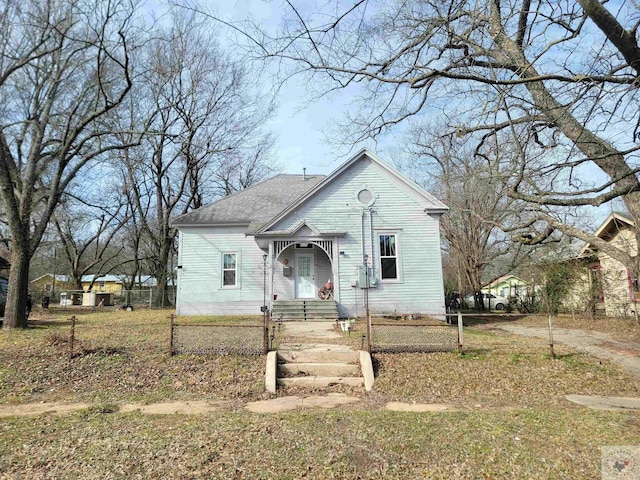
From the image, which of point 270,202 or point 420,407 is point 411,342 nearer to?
point 420,407

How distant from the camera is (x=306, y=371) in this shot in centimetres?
737

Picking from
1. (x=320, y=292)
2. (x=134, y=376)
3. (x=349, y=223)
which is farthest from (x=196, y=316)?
(x=134, y=376)

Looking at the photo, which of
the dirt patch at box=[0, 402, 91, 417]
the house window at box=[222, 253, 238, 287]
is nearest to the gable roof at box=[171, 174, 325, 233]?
the house window at box=[222, 253, 238, 287]

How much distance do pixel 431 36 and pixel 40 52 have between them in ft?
42.2

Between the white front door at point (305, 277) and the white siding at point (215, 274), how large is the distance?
1.79m

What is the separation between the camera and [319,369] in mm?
7375

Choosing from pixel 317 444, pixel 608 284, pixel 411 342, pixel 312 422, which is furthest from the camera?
pixel 608 284

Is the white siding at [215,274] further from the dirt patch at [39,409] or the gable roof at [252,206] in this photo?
the dirt patch at [39,409]

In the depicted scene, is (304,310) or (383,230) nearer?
(304,310)

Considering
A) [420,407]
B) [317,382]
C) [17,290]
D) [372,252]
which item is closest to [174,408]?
[317,382]

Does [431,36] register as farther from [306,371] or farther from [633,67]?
[306,371]

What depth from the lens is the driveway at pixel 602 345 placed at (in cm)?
828

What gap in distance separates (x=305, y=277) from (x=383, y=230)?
3836 mm

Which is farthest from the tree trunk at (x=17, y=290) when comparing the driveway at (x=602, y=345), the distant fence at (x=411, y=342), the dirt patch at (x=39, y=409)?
the driveway at (x=602, y=345)
